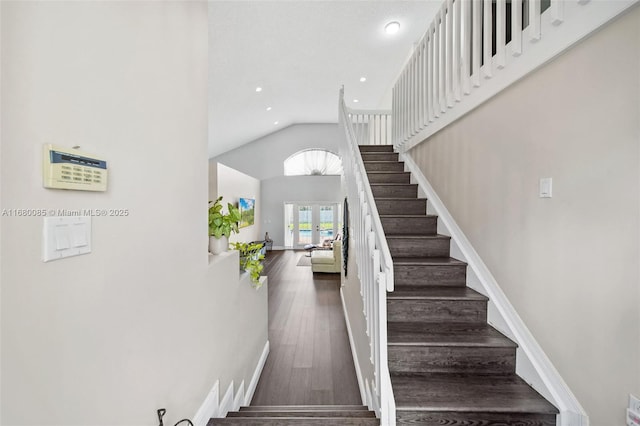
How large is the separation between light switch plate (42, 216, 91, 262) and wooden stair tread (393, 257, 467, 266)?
2105mm

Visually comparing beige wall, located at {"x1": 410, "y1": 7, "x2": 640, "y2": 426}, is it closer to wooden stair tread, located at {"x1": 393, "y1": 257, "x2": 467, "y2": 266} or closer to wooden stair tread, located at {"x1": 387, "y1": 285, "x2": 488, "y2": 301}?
wooden stair tread, located at {"x1": 387, "y1": 285, "x2": 488, "y2": 301}

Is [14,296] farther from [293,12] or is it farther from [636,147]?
[293,12]

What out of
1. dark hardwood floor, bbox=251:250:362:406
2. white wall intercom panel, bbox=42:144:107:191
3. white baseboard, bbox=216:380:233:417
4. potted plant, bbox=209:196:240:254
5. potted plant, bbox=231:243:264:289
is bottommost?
dark hardwood floor, bbox=251:250:362:406

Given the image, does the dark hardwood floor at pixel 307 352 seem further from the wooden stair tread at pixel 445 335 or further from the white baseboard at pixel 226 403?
the wooden stair tread at pixel 445 335

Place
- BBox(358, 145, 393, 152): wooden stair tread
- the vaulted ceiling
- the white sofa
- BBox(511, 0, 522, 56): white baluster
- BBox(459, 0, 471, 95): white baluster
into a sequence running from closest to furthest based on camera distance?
1. BBox(511, 0, 522, 56): white baluster
2. BBox(459, 0, 471, 95): white baluster
3. the vaulted ceiling
4. BBox(358, 145, 393, 152): wooden stair tread
5. the white sofa

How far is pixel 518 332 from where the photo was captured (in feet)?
5.94

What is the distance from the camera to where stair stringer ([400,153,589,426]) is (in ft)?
4.77

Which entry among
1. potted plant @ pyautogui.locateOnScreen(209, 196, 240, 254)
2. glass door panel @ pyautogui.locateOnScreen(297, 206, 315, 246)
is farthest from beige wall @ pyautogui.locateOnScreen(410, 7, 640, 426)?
glass door panel @ pyautogui.locateOnScreen(297, 206, 315, 246)

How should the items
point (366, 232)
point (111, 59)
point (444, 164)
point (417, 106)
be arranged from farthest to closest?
point (417, 106)
point (444, 164)
point (366, 232)
point (111, 59)

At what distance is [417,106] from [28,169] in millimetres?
3535

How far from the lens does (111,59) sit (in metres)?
0.95

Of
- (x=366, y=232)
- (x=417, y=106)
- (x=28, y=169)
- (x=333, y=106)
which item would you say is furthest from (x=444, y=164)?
(x=333, y=106)

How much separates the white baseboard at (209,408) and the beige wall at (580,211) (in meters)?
1.91

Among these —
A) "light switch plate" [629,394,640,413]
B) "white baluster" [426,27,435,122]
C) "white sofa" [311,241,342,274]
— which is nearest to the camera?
"light switch plate" [629,394,640,413]
